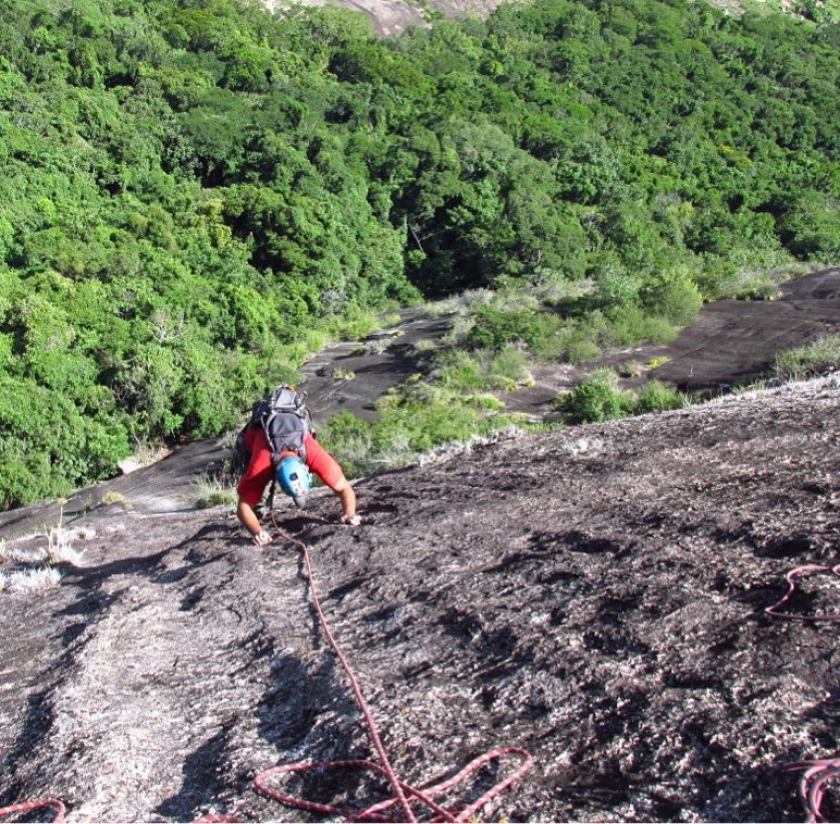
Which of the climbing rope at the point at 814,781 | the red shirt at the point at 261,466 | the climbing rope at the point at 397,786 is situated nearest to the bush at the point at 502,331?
the red shirt at the point at 261,466

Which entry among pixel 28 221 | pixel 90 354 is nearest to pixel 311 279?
pixel 28 221

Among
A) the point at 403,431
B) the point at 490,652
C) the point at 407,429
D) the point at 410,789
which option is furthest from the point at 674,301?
the point at 410,789

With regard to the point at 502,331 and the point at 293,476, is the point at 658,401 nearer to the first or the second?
the point at 502,331

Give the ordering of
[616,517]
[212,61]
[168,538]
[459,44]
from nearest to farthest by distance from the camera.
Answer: [616,517] < [168,538] < [212,61] < [459,44]

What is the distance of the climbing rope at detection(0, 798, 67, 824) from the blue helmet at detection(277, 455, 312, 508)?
2.60 metres

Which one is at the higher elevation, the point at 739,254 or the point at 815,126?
the point at 815,126

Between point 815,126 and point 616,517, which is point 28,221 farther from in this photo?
point 815,126

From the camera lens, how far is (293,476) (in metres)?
5.30

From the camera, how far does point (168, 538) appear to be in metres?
6.71

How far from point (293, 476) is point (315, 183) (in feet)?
136

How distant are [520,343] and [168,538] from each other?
17.0 metres

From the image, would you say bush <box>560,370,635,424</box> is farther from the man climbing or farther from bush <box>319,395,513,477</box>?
the man climbing

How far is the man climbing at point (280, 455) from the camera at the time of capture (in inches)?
209

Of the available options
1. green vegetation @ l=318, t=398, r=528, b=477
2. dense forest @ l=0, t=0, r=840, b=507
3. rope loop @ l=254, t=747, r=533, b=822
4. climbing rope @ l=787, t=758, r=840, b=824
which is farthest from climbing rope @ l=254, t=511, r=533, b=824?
dense forest @ l=0, t=0, r=840, b=507
